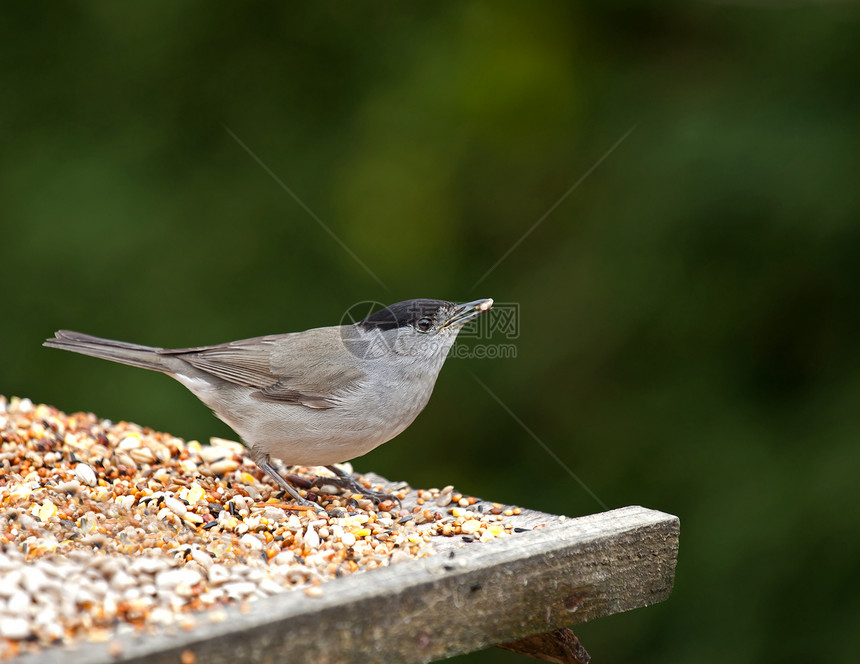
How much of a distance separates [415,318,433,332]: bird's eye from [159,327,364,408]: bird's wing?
0.35 meters

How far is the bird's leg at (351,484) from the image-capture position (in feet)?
13.2

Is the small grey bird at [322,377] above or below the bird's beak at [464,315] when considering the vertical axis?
below

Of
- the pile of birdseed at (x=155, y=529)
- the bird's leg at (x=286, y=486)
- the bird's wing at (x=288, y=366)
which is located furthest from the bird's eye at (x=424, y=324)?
the bird's leg at (x=286, y=486)

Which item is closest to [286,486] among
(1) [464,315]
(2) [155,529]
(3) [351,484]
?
(3) [351,484]

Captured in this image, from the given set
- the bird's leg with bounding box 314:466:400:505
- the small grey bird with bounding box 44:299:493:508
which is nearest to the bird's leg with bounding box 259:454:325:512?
the small grey bird with bounding box 44:299:493:508

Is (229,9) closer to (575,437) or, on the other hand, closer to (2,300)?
(2,300)

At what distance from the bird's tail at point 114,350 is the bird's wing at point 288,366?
0.07 meters

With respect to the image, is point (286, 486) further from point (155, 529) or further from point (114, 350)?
point (114, 350)

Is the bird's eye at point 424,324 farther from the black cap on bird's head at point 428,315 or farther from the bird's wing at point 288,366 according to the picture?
the bird's wing at point 288,366

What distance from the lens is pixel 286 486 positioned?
3.91 meters

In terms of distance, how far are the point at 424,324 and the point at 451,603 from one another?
174cm

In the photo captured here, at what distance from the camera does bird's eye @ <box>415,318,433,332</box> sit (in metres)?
4.18

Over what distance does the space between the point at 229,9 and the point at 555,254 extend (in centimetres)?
278

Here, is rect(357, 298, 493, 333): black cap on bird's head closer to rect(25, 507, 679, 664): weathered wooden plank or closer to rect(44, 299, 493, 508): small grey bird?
rect(44, 299, 493, 508): small grey bird
